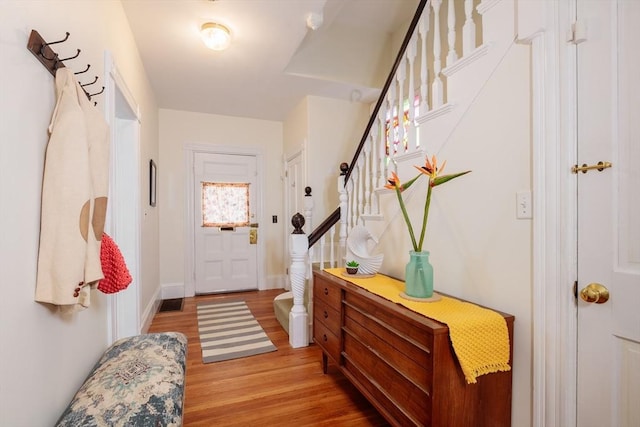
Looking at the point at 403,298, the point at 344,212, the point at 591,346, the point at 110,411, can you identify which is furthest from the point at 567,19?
the point at 110,411

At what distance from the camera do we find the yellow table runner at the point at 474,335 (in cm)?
115

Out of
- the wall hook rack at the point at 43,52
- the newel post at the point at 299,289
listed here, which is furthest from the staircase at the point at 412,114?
the wall hook rack at the point at 43,52

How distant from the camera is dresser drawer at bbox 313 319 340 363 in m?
1.94

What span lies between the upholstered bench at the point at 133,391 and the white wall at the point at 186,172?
9.80ft

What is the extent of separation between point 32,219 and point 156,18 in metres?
2.00

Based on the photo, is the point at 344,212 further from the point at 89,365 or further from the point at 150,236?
the point at 150,236

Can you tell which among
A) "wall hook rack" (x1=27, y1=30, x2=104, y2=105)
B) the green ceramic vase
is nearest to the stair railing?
the green ceramic vase

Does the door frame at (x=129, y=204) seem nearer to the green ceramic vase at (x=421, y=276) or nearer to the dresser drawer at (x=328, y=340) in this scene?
the dresser drawer at (x=328, y=340)

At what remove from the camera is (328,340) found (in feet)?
6.82

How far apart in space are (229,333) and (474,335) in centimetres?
238

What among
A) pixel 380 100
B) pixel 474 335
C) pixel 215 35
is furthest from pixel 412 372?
pixel 215 35

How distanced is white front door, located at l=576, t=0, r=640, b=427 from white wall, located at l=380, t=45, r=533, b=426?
17cm

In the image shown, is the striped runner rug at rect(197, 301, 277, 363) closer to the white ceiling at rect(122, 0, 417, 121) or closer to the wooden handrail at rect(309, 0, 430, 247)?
the wooden handrail at rect(309, 0, 430, 247)

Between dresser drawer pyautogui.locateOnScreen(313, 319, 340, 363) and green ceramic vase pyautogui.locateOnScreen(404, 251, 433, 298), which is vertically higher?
green ceramic vase pyautogui.locateOnScreen(404, 251, 433, 298)
